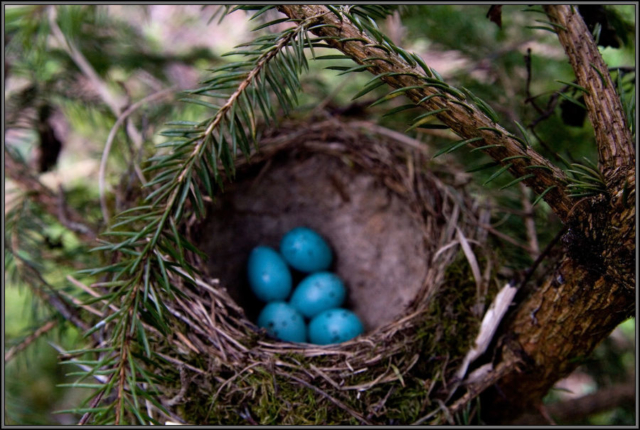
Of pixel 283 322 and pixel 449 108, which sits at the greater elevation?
pixel 449 108

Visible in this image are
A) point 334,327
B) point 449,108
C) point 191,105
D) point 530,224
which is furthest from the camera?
point 191,105

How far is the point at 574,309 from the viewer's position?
0.67m

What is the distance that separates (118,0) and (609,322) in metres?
1.10

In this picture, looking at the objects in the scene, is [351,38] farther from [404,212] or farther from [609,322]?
[404,212]

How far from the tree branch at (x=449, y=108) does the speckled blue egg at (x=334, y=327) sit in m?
0.72

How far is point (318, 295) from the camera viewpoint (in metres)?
1.35

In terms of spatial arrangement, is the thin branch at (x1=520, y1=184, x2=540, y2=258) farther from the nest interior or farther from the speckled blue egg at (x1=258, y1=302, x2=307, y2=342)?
the speckled blue egg at (x1=258, y1=302, x2=307, y2=342)

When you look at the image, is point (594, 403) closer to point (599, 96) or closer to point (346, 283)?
point (346, 283)

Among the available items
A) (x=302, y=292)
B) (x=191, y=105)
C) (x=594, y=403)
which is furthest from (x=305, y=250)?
(x=594, y=403)

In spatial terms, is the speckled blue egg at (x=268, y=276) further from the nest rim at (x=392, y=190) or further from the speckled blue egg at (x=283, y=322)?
the nest rim at (x=392, y=190)

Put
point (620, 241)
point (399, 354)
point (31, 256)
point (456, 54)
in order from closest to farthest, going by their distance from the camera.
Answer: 1. point (620, 241)
2. point (399, 354)
3. point (31, 256)
4. point (456, 54)

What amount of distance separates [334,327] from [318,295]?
0.48 ft

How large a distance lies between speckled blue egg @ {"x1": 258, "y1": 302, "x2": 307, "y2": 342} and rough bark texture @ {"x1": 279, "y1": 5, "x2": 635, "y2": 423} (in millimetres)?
650

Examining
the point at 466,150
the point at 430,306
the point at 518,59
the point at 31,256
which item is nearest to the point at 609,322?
the point at 430,306
